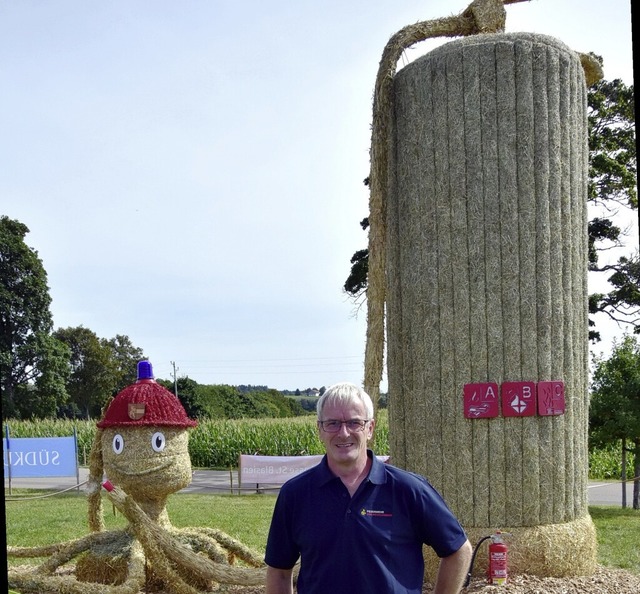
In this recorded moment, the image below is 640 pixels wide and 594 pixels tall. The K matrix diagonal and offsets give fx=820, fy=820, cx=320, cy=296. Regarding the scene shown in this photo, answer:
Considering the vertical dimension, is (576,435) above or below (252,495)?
above

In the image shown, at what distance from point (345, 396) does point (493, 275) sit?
3.27 m

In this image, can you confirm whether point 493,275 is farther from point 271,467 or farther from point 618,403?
point 271,467

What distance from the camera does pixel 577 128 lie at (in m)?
6.09

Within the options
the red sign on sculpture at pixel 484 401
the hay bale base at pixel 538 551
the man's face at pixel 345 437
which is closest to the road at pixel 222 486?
the hay bale base at pixel 538 551

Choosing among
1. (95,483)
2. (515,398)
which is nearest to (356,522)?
(515,398)

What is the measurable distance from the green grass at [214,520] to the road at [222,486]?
1.32 feet

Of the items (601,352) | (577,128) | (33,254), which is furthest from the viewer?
(33,254)

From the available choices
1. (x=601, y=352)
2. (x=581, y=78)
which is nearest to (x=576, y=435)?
(x=581, y=78)

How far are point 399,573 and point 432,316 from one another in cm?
330

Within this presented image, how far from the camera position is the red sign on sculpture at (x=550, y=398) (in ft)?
18.7

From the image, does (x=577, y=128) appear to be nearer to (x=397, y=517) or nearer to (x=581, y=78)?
(x=581, y=78)

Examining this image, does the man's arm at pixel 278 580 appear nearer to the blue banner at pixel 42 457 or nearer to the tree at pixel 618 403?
the tree at pixel 618 403

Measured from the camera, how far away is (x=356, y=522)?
2615mm

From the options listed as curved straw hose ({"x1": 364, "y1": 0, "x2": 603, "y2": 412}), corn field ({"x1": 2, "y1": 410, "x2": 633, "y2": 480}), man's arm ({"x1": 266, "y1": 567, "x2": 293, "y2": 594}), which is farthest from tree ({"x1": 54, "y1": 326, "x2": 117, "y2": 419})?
man's arm ({"x1": 266, "y1": 567, "x2": 293, "y2": 594})
